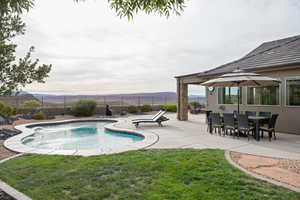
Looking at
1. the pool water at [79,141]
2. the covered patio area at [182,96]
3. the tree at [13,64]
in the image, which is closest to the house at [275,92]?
the covered patio area at [182,96]

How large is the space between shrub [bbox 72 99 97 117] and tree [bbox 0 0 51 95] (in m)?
14.0

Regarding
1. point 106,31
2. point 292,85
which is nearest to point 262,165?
point 292,85

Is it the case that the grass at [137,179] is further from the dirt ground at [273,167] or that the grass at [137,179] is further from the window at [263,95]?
the window at [263,95]

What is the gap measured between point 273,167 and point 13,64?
5.84 meters

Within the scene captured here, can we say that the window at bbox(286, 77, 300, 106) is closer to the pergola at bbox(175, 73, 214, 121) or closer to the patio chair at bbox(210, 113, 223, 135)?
the patio chair at bbox(210, 113, 223, 135)

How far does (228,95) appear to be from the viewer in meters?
11.2

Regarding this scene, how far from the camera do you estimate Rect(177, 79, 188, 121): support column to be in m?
13.7

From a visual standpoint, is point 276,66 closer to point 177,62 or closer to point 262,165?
point 262,165

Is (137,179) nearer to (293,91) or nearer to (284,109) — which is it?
(284,109)

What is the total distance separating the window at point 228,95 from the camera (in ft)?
35.9

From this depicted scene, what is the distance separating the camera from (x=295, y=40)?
1076 cm

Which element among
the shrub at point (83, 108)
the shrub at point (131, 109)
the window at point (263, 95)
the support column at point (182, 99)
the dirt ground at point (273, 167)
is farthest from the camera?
the shrub at point (131, 109)

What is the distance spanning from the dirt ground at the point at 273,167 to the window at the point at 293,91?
15.2 ft

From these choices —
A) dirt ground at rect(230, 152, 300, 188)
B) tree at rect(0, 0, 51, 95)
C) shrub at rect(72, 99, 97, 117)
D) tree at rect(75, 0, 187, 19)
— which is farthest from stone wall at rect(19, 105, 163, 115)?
tree at rect(75, 0, 187, 19)
